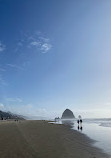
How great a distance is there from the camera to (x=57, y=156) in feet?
38.8

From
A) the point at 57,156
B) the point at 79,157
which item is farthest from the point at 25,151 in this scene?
the point at 79,157

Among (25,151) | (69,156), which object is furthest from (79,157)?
(25,151)

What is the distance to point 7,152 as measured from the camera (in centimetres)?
1231

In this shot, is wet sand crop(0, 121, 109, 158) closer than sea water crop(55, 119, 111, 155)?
Yes

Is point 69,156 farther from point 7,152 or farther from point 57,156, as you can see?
point 7,152

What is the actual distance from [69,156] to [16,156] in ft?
11.1

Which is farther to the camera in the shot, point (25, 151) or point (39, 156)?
point (25, 151)

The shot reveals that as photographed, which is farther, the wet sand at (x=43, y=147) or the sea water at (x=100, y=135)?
the sea water at (x=100, y=135)

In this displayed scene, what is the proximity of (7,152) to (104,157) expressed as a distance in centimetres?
649

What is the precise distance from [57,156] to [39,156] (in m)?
1.17

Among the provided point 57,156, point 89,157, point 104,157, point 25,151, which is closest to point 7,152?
point 25,151

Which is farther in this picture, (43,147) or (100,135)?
(100,135)

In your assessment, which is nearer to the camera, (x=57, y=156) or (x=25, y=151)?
(x=57, y=156)

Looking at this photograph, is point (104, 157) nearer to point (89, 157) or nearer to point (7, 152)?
point (89, 157)
